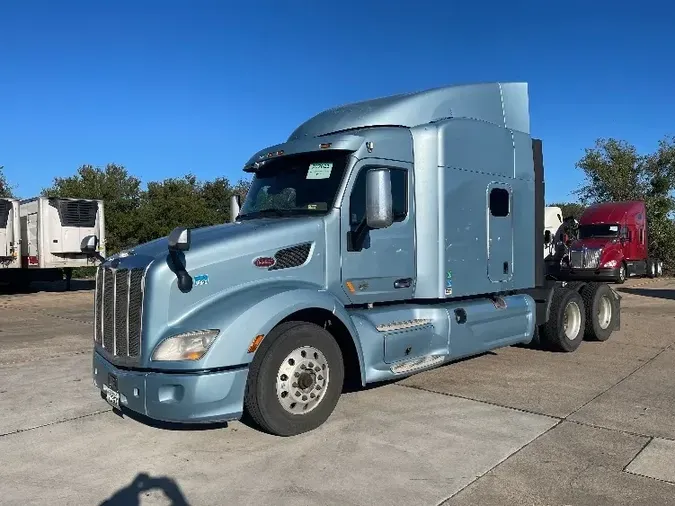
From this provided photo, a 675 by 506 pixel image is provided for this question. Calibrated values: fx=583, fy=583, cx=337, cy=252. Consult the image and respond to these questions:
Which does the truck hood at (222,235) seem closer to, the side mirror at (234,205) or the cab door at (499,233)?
the side mirror at (234,205)

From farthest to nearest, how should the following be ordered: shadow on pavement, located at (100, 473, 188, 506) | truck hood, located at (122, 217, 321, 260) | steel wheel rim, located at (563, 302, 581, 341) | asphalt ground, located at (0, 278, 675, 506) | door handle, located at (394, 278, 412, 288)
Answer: steel wheel rim, located at (563, 302, 581, 341), door handle, located at (394, 278, 412, 288), truck hood, located at (122, 217, 321, 260), asphalt ground, located at (0, 278, 675, 506), shadow on pavement, located at (100, 473, 188, 506)

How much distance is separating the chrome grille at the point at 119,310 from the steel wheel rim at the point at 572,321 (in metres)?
6.24

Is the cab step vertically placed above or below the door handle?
below

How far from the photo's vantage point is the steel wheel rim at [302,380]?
4.79 metres

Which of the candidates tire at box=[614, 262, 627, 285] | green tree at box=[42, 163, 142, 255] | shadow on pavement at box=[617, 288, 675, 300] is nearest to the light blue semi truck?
shadow on pavement at box=[617, 288, 675, 300]

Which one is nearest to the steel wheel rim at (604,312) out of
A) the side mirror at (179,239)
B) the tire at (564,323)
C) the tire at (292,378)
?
the tire at (564,323)

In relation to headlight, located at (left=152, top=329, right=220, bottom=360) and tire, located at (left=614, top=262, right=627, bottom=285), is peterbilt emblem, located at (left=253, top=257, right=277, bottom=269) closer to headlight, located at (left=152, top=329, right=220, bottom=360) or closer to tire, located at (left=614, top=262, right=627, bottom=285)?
headlight, located at (left=152, top=329, right=220, bottom=360)

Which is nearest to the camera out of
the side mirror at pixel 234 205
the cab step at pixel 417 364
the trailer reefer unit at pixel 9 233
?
the cab step at pixel 417 364

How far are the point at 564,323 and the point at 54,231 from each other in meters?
15.5

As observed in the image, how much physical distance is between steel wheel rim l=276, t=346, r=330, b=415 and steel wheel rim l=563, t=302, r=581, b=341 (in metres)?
4.89

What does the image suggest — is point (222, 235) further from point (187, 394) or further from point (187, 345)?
point (187, 394)

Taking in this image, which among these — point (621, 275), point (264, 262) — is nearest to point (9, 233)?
point (264, 262)

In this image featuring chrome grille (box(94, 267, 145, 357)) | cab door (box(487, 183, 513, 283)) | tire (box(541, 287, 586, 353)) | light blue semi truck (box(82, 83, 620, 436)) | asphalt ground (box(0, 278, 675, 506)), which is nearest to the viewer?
asphalt ground (box(0, 278, 675, 506))

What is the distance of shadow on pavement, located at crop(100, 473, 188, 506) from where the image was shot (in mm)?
3721
